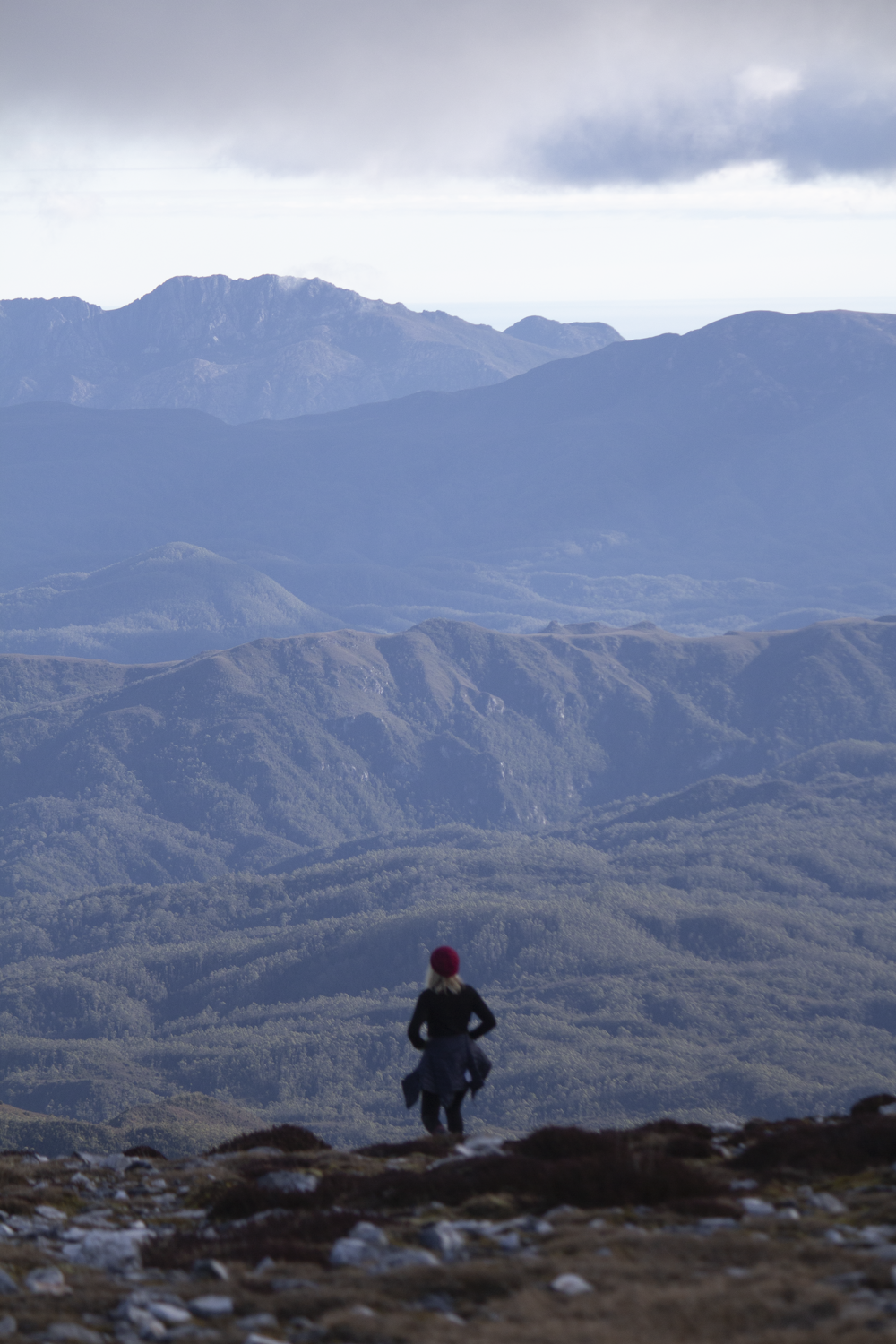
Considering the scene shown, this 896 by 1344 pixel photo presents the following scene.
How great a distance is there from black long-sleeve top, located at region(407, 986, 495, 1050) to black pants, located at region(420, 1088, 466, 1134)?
1.39m

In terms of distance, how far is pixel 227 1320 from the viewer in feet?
42.5

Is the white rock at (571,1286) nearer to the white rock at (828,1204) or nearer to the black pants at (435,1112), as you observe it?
the white rock at (828,1204)

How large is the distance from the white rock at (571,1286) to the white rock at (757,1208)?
4244 millimetres

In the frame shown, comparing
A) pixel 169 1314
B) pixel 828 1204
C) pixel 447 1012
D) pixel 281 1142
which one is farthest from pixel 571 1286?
pixel 281 1142

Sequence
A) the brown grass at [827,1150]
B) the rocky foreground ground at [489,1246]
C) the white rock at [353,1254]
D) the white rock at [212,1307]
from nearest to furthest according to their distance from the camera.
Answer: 1. the rocky foreground ground at [489,1246]
2. the white rock at [212,1307]
3. the white rock at [353,1254]
4. the brown grass at [827,1150]

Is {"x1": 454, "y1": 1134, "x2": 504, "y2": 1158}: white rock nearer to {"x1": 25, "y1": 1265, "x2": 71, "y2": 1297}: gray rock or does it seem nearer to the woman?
the woman

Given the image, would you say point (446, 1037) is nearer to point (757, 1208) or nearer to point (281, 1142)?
point (281, 1142)

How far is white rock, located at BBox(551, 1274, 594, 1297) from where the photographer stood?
41.7ft

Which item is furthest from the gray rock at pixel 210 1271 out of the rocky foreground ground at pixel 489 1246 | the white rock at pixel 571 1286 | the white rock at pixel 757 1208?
the white rock at pixel 757 1208

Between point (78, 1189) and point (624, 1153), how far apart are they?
11666 mm

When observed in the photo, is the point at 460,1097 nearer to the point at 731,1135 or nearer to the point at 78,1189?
the point at 731,1135

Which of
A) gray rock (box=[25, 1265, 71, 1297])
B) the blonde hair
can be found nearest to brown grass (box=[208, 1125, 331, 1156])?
the blonde hair

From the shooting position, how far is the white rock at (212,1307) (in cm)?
1320

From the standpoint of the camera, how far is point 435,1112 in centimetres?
2562
